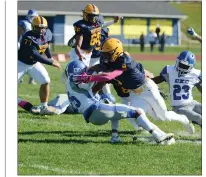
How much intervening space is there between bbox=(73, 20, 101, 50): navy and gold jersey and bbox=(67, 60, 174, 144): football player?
107 inches

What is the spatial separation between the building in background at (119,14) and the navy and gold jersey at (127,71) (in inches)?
1194

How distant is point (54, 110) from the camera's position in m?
9.62

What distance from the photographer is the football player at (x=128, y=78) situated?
719 cm

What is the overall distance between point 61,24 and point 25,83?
2496 cm

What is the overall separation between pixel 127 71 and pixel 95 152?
1.17m

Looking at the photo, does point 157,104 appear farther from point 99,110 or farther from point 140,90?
point 99,110

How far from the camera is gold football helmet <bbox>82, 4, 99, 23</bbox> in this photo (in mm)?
9930

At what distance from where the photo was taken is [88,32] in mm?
10188

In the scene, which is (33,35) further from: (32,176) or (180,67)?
(32,176)

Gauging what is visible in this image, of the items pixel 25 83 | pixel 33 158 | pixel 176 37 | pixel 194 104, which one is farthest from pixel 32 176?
pixel 176 37

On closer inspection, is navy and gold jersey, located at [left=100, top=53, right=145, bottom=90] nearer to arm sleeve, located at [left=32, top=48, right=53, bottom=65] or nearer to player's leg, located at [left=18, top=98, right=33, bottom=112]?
arm sleeve, located at [left=32, top=48, right=53, bottom=65]

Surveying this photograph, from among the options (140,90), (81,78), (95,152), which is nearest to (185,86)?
(140,90)

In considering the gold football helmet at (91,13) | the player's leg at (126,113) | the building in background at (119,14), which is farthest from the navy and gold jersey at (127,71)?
the building in background at (119,14)

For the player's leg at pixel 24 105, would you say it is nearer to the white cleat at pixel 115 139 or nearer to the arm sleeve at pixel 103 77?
the white cleat at pixel 115 139
